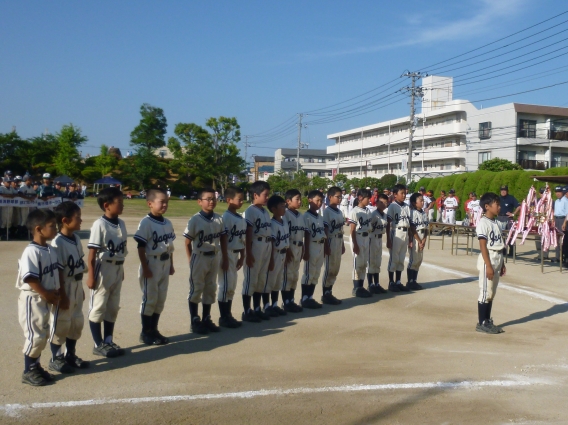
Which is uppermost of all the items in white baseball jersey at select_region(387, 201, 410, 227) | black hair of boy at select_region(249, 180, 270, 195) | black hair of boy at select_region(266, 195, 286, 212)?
black hair of boy at select_region(249, 180, 270, 195)

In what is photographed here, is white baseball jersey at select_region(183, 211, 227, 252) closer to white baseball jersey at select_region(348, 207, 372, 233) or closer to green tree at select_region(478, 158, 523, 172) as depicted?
white baseball jersey at select_region(348, 207, 372, 233)

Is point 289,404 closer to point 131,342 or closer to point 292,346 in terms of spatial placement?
point 292,346

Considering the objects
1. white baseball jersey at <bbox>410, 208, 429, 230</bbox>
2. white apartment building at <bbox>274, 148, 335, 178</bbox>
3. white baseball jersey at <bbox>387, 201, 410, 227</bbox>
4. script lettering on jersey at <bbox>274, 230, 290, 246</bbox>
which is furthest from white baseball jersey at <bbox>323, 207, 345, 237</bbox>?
white apartment building at <bbox>274, 148, 335, 178</bbox>

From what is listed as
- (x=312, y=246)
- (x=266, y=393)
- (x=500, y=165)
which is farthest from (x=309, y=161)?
(x=266, y=393)

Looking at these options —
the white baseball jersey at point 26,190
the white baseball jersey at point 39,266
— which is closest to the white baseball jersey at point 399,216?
the white baseball jersey at point 39,266

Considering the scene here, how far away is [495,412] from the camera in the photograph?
4.97m

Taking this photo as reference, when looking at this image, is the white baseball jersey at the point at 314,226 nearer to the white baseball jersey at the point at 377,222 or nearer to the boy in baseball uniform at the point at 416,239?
the white baseball jersey at the point at 377,222

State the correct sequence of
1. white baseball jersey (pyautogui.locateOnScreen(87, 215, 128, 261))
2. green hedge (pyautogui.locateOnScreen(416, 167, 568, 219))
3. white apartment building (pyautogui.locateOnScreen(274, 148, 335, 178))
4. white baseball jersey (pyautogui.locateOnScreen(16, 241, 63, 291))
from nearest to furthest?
white baseball jersey (pyautogui.locateOnScreen(16, 241, 63, 291)), white baseball jersey (pyautogui.locateOnScreen(87, 215, 128, 261)), green hedge (pyautogui.locateOnScreen(416, 167, 568, 219)), white apartment building (pyautogui.locateOnScreen(274, 148, 335, 178))

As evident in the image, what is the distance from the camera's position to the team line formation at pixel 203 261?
212 inches

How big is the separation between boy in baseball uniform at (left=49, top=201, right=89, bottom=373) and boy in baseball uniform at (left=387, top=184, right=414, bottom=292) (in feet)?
21.2

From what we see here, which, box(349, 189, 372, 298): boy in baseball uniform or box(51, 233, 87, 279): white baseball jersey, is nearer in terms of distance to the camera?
box(51, 233, 87, 279): white baseball jersey

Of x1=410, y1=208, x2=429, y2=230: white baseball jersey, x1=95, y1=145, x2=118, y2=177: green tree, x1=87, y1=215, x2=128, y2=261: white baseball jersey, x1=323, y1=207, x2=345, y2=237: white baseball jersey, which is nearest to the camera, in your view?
x1=87, y1=215, x2=128, y2=261: white baseball jersey

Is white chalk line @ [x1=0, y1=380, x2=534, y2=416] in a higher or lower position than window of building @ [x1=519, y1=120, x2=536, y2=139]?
lower

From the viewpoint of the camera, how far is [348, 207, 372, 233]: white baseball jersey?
1008 centimetres
